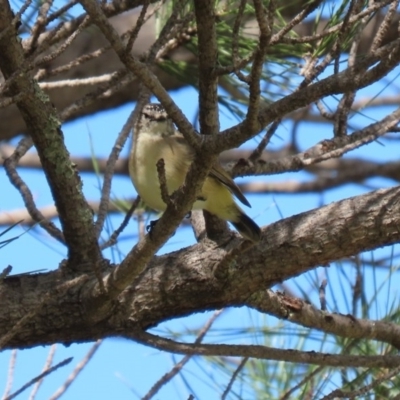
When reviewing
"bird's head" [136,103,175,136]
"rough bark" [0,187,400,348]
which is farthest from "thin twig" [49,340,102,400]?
"bird's head" [136,103,175,136]

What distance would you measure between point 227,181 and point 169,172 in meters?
0.36

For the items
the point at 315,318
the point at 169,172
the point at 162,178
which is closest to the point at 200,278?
the point at 315,318

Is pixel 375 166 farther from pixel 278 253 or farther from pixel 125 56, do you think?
pixel 125 56

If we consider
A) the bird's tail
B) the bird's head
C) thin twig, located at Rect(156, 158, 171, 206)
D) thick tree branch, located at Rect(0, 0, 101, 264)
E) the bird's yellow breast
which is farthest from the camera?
the bird's head

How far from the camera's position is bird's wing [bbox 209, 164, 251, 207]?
2363 mm

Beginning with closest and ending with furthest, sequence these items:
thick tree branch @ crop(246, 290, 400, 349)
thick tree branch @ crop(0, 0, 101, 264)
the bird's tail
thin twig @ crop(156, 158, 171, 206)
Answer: thin twig @ crop(156, 158, 171, 206), thick tree branch @ crop(0, 0, 101, 264), thick tree branch @ crop(246, 290, 400, 349), the bird's tail

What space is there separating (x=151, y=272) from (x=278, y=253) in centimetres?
29

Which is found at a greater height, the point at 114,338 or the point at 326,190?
the point at 326,190

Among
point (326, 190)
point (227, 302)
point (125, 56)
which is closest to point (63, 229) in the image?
point (227, 302)

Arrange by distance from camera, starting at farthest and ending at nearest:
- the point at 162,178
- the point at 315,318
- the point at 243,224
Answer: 1. the point at 243,224
2. the point at 315,318
3. the point at 162,178

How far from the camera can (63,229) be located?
1.96 meters

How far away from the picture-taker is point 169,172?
8.91ft

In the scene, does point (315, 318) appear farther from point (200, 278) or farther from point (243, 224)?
point (243, 224)

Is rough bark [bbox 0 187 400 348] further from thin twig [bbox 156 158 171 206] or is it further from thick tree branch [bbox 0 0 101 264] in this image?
thin twig [bbox 156 158 171 206]
